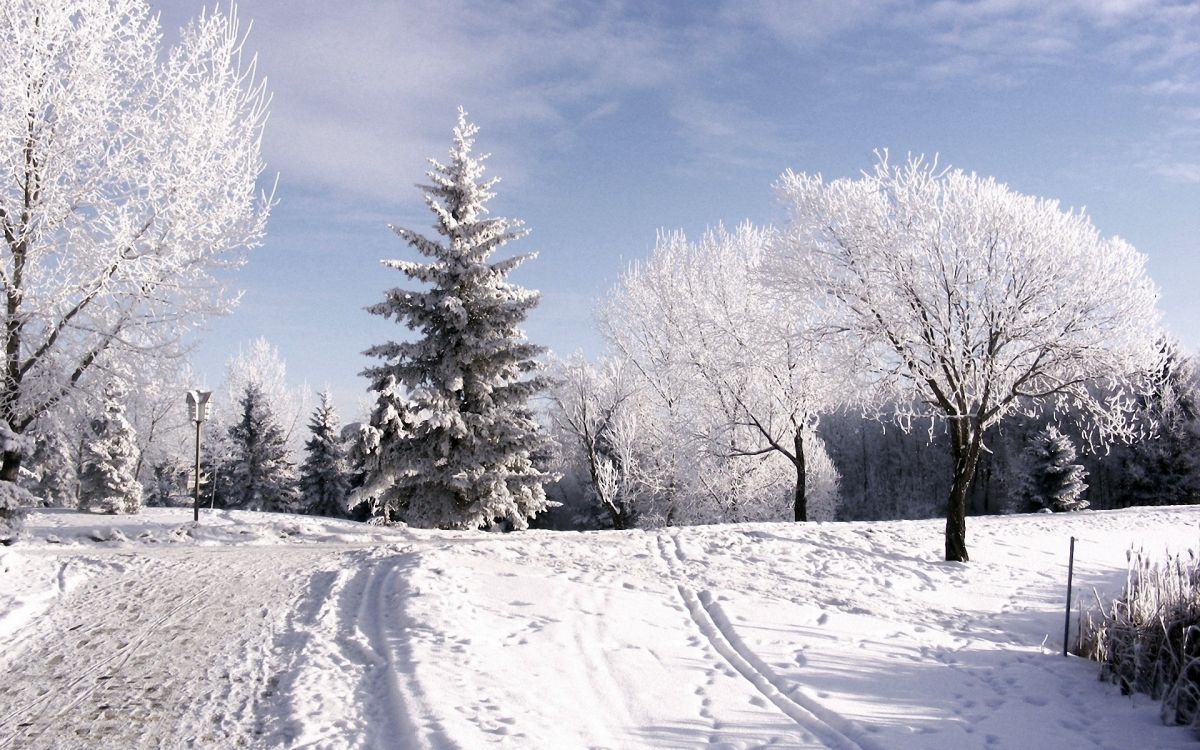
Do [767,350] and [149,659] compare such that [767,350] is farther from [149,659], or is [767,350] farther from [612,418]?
[149,659]

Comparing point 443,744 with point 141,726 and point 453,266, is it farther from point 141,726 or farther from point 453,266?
point 453,266

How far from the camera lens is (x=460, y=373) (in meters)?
17.9

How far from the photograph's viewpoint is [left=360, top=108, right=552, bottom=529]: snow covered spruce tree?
58.0ft

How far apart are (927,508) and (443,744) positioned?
193 feet

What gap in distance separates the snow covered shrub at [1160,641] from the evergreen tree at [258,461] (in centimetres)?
4040

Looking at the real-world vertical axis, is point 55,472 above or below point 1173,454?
below

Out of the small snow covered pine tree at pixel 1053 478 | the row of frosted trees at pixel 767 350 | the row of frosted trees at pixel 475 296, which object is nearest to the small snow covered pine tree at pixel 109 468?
the row of frosted trees at pixel 767 350

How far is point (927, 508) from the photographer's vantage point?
57.0 meters

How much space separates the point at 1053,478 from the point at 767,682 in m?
36.1

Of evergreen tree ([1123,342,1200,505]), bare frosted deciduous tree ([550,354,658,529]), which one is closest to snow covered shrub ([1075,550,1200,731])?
bare frosted deciduous tree ([550,354,658,529])

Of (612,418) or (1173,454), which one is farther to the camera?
(1173,454)

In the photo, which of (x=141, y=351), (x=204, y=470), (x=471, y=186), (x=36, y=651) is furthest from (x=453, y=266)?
(x=204, y=470)

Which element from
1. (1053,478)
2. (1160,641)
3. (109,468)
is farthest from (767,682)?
(1053,478)

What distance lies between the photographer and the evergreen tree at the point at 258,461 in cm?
4056
